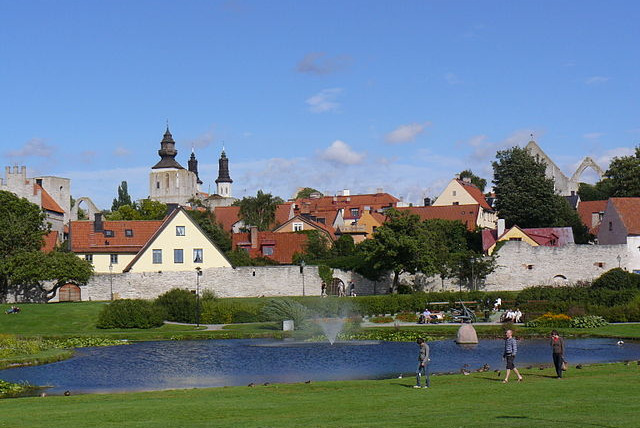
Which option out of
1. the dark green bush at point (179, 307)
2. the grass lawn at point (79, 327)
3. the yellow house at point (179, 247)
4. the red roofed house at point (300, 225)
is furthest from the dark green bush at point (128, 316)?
the red roofed house at point (300, 225)

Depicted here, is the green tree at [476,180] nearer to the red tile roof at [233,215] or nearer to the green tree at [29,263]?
the red tile roof at [233,215]

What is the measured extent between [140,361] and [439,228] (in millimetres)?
42015

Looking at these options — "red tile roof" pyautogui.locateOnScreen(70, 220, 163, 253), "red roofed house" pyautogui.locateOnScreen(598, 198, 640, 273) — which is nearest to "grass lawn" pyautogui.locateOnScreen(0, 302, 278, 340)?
"red tile roof" pyautogui.locateOnScreen(70, 220, 163, 253)

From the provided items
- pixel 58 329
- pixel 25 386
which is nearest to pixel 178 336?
pixel 58 329

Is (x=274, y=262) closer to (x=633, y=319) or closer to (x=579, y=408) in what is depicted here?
(x=633, y=319)

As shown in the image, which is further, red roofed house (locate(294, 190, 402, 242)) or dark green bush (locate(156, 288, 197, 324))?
red roofed house (locate(294, 190, 402, 242))

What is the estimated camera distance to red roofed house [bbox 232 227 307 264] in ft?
256

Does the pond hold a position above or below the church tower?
below

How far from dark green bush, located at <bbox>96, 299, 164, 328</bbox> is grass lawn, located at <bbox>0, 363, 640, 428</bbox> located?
26.9 m

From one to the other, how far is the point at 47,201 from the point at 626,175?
63.4 metres

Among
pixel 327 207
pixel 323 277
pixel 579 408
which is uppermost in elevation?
pixel 327 207

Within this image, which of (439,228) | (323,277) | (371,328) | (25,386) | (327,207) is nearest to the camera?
(25,386)

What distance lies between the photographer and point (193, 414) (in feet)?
60.6

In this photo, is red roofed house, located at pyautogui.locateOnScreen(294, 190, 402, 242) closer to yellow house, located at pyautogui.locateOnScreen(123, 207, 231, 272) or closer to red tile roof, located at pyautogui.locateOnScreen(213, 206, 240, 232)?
red tile roof, located at pyautogui.locateOnScreen(213, 206, 240, 232)
